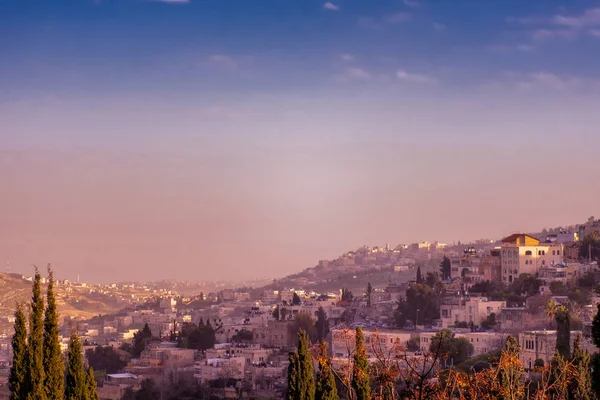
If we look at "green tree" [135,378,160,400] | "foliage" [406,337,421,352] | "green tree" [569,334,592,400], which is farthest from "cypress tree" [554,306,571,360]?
"green tree" [135,378,160,400]

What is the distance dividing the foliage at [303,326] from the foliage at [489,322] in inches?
506

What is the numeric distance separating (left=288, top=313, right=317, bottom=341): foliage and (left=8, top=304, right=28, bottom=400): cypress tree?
4233cm

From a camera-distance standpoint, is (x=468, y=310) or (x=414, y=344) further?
(x=468, y=310)

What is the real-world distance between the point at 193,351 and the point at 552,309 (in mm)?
22861

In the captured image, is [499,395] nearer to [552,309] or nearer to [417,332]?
[552,309]

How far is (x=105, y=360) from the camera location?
66.6 meters

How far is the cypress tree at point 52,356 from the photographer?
883 inches

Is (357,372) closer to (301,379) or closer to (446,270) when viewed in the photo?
(301,379)

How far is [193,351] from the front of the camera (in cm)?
6438

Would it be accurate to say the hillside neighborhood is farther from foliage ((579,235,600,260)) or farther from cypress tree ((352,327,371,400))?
cypress tree ((352,327,371,400))

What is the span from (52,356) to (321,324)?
44923 millimetres

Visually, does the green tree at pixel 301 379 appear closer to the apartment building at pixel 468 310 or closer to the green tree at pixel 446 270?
the apartment building at pixel 468 310

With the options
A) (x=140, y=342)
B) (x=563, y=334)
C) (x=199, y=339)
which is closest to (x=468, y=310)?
(x=563, y=334)

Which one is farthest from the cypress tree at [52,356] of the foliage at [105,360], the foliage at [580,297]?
the foliage at [105,360]
